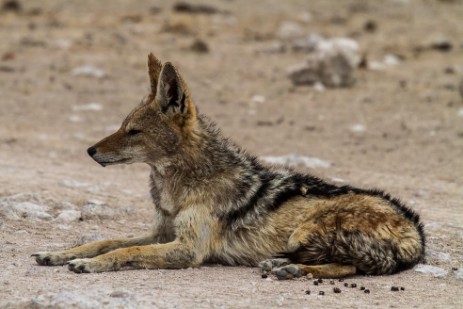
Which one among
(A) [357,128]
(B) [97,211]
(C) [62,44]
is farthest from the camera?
(C) [62,44]

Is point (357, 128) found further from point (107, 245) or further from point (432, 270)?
point (107, 245)

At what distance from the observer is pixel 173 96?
7000 mm

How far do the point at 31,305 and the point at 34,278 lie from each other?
0.70 meters

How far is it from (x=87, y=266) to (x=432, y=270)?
265 centimetres

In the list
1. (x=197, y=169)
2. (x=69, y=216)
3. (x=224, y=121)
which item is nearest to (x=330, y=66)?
(x=224, y=121)

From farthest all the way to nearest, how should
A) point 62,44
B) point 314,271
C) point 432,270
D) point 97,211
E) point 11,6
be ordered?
point 11,6 < point 62,44 < point 97,211 < point 432,270 < point 314,271

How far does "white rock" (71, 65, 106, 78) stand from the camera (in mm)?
15852

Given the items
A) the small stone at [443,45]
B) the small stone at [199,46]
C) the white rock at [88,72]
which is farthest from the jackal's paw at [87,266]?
the small stone at [443,45]

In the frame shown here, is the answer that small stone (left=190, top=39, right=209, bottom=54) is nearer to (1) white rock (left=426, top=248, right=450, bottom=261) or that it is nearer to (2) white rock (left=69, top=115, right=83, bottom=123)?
(2) white rock (left=69, top=115, right=83, bottom=123)

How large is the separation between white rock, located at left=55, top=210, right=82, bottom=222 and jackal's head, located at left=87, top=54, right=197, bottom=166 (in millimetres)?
1242

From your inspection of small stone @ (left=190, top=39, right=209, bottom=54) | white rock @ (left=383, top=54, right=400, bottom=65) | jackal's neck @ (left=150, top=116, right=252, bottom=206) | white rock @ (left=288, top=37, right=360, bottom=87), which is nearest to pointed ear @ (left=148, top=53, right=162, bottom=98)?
jackal's neck @ (left=150, top=116, right=252, bottom=206)

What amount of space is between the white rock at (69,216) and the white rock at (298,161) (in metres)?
3.19

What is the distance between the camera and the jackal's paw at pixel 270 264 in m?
6.63

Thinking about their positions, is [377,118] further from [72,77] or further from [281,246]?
[281,246]
